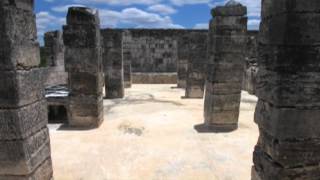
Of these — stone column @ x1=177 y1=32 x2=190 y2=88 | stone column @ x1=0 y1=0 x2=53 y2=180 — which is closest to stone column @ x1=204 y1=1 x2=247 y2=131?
stone column @ x1=0 y1=0 x2=53 y2=180

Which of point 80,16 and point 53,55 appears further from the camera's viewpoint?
point 53,55

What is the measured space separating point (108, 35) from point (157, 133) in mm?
6761

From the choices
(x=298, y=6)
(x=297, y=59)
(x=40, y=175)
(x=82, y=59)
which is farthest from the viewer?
(x=82, y=59)

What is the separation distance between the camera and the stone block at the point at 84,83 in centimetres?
866

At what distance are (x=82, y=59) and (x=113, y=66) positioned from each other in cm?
474

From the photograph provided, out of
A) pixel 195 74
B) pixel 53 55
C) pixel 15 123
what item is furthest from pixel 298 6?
pixel 53 55

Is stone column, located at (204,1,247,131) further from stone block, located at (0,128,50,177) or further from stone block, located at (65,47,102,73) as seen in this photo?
stone block, located at (0,128,50,177)

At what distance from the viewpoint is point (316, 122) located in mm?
3744

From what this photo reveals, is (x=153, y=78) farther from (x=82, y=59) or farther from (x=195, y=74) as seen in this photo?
(x=82, y=59)

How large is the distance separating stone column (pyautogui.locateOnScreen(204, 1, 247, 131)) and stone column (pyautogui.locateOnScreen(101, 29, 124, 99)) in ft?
18.7

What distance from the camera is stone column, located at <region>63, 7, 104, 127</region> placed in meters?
8.32

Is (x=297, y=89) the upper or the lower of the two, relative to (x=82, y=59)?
lower

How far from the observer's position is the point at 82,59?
28.1 ft

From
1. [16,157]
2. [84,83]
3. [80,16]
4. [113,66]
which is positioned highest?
[80,16]
